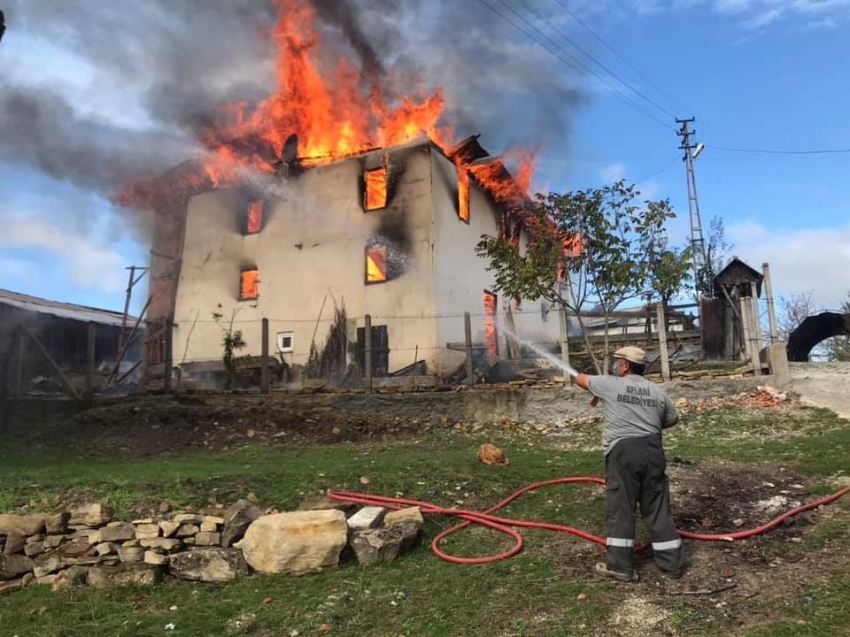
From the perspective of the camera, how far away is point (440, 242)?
62.4 ft

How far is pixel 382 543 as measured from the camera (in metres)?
5.32

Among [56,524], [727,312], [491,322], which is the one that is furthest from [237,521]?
[491,322]

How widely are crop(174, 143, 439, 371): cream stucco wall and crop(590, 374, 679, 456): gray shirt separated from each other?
1302 cm

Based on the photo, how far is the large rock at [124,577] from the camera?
5141mm

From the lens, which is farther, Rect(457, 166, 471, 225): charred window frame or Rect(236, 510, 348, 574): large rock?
Rect(457, 166, 471, 225): charred window frame

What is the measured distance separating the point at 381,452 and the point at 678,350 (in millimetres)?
9621

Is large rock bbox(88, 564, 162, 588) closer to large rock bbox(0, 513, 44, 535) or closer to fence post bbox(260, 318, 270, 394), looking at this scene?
large rock bbox(0, 513, 44, 535)

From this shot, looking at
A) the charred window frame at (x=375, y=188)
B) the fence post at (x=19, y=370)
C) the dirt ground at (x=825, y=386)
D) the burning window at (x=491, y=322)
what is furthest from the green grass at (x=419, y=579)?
the charred window frame at (x=375, y=188)

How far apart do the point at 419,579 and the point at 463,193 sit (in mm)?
17512

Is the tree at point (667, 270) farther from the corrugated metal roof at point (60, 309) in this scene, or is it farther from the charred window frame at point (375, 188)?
the corrugated metal roof at point (60, 309)

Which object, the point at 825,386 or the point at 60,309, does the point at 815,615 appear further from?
the point at 60,309

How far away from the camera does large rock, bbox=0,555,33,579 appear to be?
17.7 ft

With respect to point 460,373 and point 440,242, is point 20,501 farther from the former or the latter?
point 440,242

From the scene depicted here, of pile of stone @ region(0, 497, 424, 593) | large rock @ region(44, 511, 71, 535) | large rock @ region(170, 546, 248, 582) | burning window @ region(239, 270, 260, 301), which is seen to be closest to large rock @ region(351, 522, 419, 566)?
pile of stone @ region(0, 497, 424, 593)
